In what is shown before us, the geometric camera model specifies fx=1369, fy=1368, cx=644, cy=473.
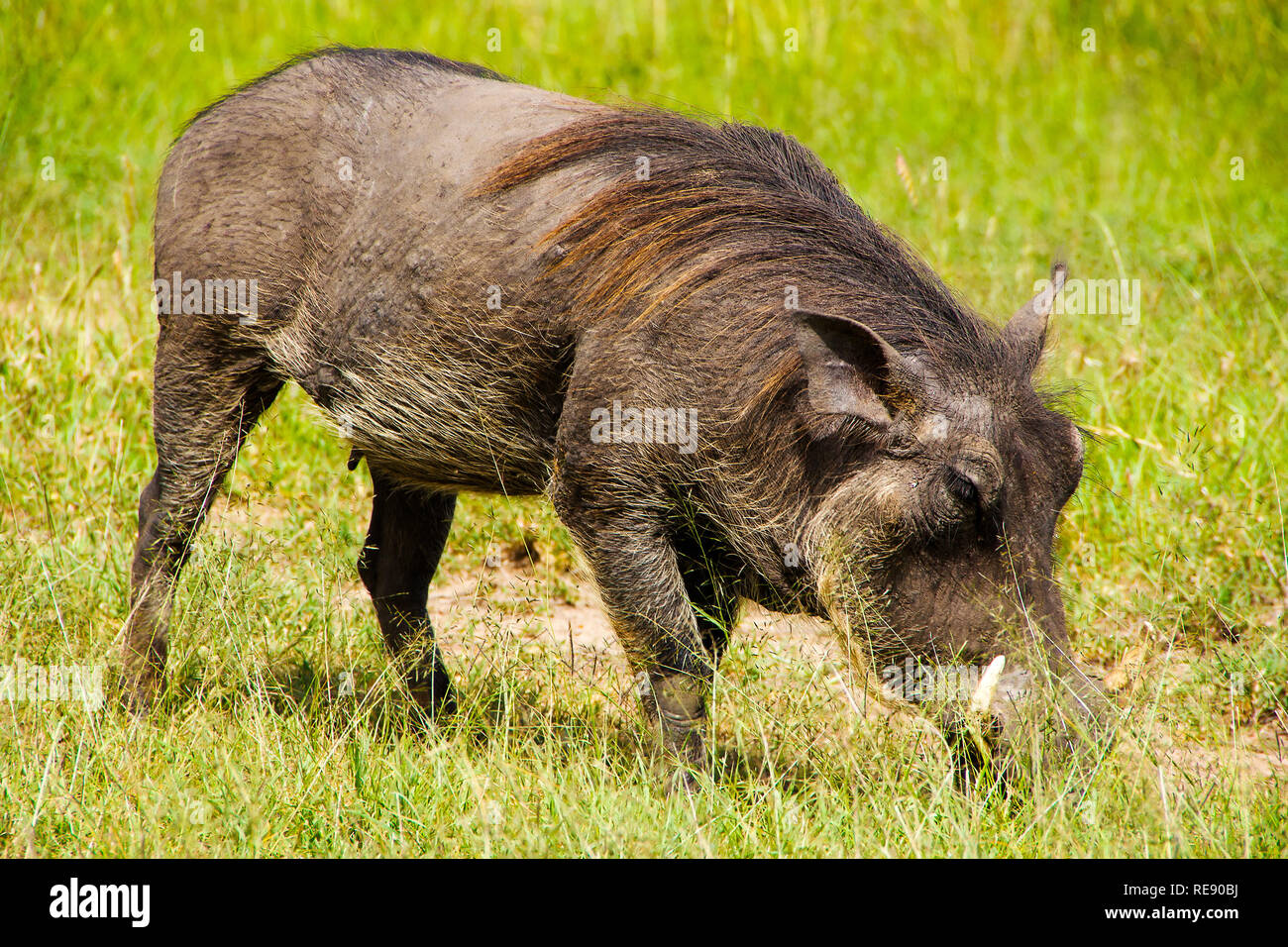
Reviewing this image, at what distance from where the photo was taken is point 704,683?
3.13 metres

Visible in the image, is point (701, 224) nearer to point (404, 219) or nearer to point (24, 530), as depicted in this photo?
point (404, 219)

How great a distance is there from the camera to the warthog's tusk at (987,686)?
2781mm

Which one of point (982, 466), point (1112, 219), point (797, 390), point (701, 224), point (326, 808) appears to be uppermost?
point (1112, 219)

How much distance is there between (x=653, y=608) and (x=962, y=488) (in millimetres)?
751

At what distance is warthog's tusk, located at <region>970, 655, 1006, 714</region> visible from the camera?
9.12 feet

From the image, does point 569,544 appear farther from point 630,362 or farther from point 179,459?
point 179,459

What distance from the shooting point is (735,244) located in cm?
315

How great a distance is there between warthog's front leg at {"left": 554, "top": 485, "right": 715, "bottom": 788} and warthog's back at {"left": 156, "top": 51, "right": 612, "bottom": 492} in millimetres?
341

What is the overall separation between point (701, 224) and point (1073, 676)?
4.27 feet

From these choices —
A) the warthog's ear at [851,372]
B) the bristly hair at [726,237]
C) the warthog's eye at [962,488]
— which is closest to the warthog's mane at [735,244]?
the bristly hair at [726,237]

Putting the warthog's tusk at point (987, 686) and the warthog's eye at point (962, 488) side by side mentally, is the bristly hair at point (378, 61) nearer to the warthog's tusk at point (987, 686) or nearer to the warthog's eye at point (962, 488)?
the warthog's eye at point (962, 488)

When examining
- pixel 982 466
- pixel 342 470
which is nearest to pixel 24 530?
pixel 342 470

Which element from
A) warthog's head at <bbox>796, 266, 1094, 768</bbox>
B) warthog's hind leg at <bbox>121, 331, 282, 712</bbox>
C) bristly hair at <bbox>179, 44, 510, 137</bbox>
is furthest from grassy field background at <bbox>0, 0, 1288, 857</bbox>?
bristly hair at <bbox>179, 44, 510, 137</bbox>

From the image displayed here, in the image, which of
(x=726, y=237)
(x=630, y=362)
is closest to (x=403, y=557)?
(x=630, y=362)
